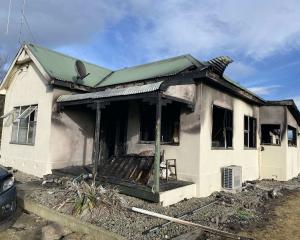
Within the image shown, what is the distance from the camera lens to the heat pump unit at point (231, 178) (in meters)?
9.77

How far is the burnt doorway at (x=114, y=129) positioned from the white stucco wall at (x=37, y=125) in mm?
2312

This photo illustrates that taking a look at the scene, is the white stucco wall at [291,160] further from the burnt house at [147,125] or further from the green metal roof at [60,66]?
the green metal roof at [60,66]

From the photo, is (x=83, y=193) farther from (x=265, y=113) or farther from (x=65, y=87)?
(x=265, y=113)

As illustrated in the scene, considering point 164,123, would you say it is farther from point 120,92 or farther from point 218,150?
point 120,92

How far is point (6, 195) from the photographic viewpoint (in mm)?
5422

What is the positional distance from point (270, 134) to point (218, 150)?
633 cm

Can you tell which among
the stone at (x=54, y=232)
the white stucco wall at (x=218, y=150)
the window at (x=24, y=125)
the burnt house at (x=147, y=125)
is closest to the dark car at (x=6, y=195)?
the stone at (x=54, y=232)

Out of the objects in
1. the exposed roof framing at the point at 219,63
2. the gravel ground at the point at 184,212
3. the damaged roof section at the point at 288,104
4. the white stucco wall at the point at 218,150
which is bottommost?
the gravel ground at the point at 184,212

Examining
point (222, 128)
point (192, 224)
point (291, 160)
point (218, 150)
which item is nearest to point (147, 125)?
point (218, 150)

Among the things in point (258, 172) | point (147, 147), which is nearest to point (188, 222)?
point (147, 147)

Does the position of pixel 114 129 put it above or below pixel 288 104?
below

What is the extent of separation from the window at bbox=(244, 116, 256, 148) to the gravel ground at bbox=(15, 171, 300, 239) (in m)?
3.23

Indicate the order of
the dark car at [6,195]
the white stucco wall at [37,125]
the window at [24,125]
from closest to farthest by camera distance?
the dark car at [6,195] → the white stucco wall at [37,125] → the window at [24,125]

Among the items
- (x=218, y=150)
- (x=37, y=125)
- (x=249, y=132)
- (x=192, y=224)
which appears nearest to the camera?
(x=192, y=224)
